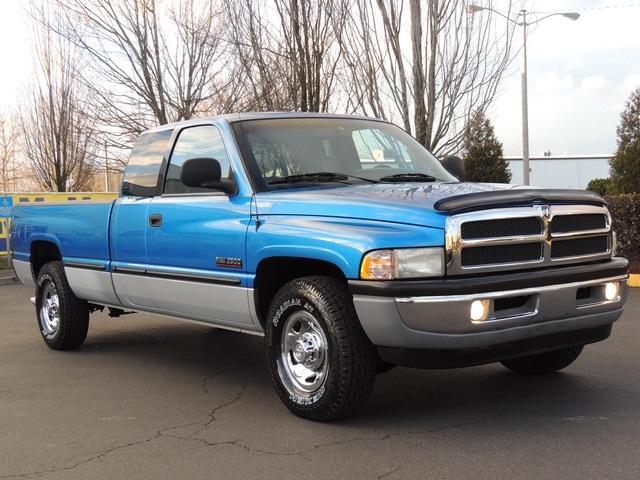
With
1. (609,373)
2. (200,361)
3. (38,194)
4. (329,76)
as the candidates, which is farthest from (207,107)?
(609,373)

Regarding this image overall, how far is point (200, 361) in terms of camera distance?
275 inches

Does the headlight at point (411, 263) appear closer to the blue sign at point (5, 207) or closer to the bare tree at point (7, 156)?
the blue sign at point (5, 207)

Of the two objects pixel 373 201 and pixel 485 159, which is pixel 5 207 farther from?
pixel 485 159

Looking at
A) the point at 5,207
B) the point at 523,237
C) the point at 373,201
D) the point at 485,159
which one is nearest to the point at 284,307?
the point at 373,201

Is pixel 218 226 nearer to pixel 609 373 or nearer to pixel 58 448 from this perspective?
pixel 58 448

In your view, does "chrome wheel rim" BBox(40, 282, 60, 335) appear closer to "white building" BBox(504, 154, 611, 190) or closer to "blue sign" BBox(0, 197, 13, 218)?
"blue sign" BBox(0, 197, 13, 218)

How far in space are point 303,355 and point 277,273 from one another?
651 millimetres

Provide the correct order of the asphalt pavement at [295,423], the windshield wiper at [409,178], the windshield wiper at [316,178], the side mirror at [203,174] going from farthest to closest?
the windshield wiper at [409,178] → the windshield wiper at [316,178] → the side mirror at [203,174] → the asphalt pavement at [295,423]

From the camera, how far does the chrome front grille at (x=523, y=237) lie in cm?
A: 441

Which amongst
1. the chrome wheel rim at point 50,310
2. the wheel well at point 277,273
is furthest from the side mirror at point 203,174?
the chrome wheel rim at point 50,310

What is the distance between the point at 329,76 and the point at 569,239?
9728 millimetres

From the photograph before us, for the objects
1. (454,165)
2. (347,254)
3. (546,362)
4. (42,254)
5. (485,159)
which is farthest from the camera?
(485,159)

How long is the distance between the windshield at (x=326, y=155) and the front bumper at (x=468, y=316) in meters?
1.31

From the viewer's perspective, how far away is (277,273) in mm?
5375
